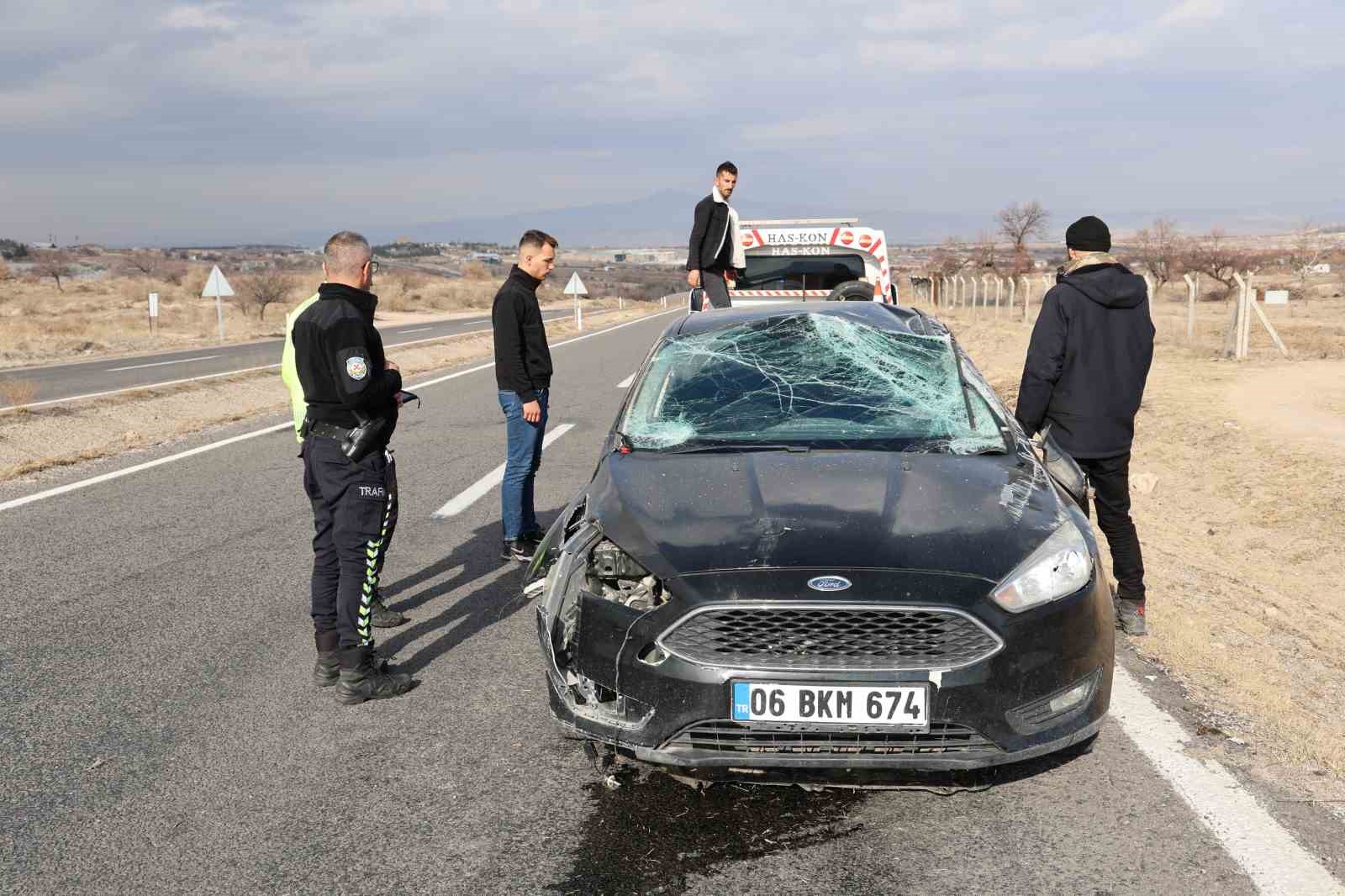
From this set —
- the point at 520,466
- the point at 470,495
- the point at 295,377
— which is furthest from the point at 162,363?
the point at 295,377

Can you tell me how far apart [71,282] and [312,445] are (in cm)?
9088

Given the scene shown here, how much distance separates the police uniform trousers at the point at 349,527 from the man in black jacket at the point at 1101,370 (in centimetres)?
294

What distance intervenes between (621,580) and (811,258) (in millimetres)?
8978

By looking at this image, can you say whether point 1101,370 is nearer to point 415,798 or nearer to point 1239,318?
point 415,798

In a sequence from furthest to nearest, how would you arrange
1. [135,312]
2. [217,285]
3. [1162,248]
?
[1162,248] → [135,312] → [217,285]

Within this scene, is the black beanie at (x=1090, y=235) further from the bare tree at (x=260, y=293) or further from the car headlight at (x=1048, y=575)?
the bare tree at (x=260, y=293)

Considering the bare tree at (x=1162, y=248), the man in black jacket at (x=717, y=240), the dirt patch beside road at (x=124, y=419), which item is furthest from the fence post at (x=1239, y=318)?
the bare tree at (x=1162, y=248)

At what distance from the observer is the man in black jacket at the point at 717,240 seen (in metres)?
9.39

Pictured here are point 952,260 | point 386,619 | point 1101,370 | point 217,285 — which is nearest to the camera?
point 1101,370

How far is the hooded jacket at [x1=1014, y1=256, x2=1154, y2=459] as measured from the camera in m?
5.11

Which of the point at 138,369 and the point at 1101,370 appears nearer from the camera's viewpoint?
the point at 1101,370

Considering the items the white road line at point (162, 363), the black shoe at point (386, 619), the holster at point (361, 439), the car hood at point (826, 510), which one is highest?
the holster at point (361, 439)

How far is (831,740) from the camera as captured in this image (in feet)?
10.3

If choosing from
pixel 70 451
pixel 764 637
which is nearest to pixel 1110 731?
pixel 764 637
